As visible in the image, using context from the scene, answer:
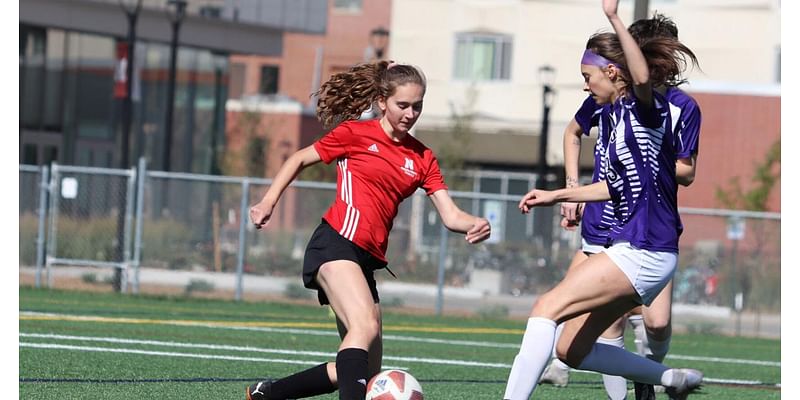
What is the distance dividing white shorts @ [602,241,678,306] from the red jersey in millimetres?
1130

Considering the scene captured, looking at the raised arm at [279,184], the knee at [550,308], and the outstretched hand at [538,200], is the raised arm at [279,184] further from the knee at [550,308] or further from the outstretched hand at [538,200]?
the knee at [550,308]

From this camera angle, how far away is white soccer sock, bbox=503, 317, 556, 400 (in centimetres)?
625

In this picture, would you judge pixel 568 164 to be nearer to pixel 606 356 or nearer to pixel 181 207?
pixel 606 356

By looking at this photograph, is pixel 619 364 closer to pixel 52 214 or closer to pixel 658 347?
pixel 658 347

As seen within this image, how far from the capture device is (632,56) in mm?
6133

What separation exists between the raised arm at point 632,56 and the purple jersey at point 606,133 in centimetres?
56

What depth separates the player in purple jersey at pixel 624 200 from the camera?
6305 millimetres

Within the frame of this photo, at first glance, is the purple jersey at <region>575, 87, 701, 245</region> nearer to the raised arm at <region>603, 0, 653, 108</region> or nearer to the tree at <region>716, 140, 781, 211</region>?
the raised arm at <region>603, 0, 653, 108</region>

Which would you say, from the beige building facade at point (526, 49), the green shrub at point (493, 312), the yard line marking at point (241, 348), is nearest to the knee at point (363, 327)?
the yard line marking at point (241, 348)

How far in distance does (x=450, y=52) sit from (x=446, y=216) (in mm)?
36087

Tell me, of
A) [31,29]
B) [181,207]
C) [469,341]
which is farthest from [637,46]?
[31,29]

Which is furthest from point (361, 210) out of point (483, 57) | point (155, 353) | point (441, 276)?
point (483, 57)

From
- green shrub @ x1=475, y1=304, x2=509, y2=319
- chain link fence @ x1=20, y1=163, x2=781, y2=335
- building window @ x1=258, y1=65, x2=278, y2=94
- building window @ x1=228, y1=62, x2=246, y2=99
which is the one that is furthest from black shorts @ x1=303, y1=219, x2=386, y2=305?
building window @ x1=258, y1=65, x2=278, y2=94

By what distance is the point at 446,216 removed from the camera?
277 inches
